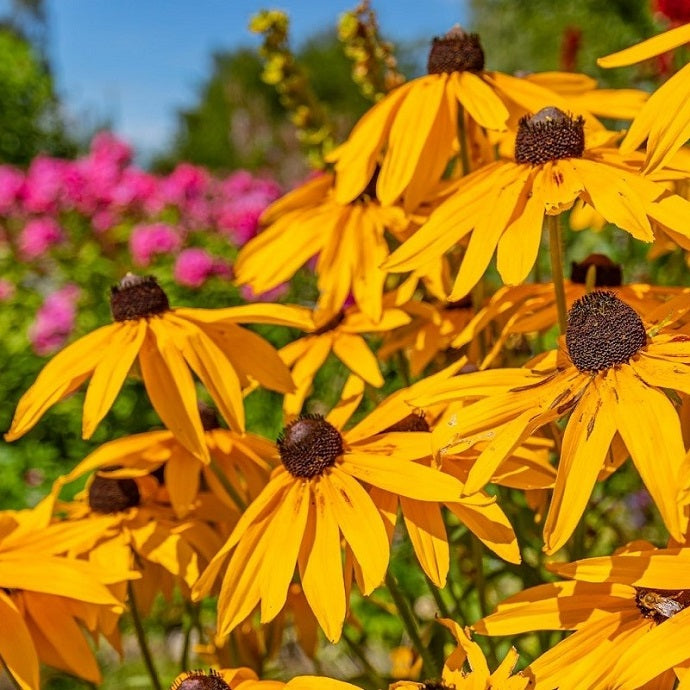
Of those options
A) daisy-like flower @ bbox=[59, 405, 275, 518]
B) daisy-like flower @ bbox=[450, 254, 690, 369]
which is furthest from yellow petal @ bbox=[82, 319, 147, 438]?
daisy-like flower @ bbox=[450, 254, 690, 369]

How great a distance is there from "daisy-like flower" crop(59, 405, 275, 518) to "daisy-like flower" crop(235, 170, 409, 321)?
19 cm

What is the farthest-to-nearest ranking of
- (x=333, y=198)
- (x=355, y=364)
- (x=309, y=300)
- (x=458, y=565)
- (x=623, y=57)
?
1. (x=309, y=300)
2. (x=458, y=565)
3. (x=333, y=198)
4. (x=355, y=364)
5. (x=623, y=57)

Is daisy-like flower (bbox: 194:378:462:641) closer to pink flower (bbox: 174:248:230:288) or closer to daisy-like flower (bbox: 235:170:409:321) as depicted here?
daisy-like flower (bbox: 235:170:409:321)

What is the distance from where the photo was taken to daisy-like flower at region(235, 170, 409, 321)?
49.0 inches

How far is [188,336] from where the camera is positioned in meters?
1.09

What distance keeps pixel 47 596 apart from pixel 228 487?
0.79 feet

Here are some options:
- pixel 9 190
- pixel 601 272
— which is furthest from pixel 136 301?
pixel 9 190

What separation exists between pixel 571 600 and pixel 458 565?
3.24 feet

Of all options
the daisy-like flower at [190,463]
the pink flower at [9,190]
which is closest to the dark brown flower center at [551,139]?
the daisy-like flower at [190,463]

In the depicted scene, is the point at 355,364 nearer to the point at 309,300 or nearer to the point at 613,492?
the point at 613,492

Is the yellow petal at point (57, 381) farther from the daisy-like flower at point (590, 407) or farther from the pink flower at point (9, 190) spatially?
the pink flower at point (9, 190)

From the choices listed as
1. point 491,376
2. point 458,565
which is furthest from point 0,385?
point 491,376

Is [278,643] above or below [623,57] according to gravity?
below

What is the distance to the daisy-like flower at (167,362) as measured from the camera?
1.05m
